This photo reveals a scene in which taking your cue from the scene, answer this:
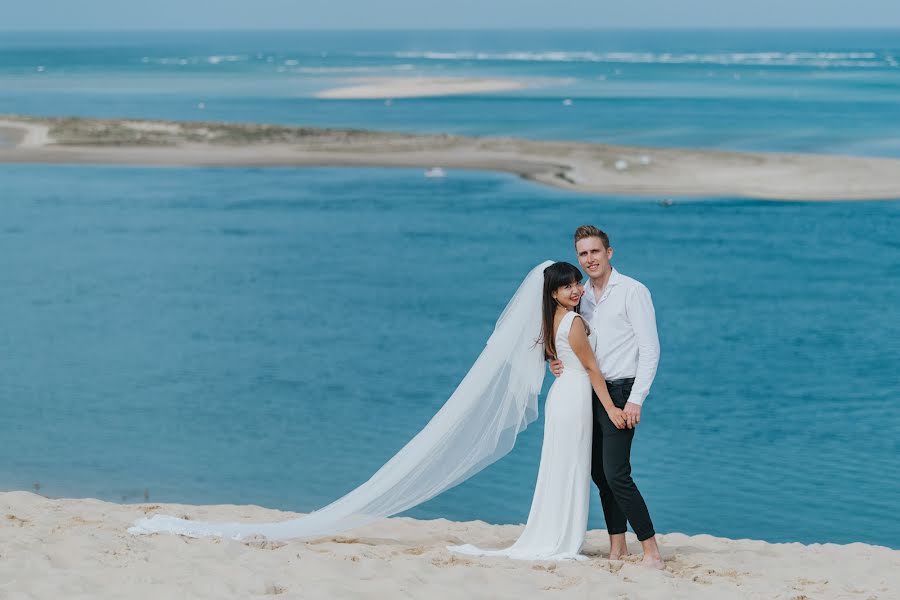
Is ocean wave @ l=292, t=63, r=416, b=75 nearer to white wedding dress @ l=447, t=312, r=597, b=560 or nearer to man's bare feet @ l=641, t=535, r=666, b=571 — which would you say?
white wedding dress @ l=447, t=312, r=597, b=560

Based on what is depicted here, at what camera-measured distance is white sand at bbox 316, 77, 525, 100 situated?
285 feet

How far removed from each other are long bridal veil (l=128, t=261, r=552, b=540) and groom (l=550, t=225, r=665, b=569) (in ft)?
1.36

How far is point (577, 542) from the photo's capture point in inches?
328

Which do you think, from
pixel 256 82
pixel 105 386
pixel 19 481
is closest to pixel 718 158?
pixel 105 386

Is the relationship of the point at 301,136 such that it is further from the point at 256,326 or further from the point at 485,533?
the point at 485,533

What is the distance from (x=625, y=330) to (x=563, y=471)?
1036mm

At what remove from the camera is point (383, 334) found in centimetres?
2056

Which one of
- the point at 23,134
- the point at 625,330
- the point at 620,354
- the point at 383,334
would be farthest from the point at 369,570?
the point at 23,134

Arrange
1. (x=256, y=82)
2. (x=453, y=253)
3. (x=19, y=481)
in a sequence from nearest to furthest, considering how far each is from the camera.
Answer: (x=19, y=481) → (x=453, y=253) → (x=256, y=82)

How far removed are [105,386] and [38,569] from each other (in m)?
10.1

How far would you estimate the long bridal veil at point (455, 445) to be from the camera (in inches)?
335

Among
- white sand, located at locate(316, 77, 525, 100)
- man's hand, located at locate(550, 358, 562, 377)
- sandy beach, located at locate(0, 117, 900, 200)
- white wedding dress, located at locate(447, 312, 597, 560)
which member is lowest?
white wedding dress, located at locate(447, 312, 597, 560)

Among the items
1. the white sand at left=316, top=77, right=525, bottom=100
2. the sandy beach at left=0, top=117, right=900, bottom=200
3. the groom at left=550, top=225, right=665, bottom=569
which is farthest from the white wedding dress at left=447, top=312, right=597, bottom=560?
the white sand at left=316, top=77, right=525, bottom=100

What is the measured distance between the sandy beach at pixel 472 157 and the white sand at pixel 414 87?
30.5 meters
